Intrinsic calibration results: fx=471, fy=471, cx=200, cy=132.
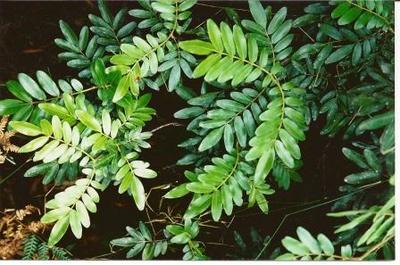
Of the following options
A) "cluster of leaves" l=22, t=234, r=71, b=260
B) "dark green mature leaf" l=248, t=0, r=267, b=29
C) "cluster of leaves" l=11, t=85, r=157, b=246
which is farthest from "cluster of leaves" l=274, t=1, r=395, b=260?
"cluster of leaves" l=22, t=234, r=71, b=260

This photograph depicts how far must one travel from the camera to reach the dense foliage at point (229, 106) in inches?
51.9

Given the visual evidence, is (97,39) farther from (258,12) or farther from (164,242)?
(164,242)

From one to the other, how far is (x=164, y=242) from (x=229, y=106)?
51cm

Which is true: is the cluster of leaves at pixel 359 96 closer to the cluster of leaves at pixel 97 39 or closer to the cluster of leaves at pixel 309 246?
the cluster of leaves at pixel 309 246

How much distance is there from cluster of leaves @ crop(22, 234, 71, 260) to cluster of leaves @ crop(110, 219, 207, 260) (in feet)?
0.57

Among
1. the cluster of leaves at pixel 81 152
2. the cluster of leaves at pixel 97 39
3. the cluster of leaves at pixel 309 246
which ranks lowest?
the cluster of leaves at pixel 309 246

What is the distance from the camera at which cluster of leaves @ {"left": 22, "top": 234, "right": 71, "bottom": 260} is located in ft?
5.06

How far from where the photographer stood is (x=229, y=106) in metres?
1.40

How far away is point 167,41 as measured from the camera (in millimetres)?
1428

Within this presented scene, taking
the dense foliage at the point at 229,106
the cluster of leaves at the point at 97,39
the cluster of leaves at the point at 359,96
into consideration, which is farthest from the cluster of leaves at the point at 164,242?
the cluster of leaves at the point at 97,39

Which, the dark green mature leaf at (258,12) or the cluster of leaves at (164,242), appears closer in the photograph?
the dark green mature leaf at (258,12)

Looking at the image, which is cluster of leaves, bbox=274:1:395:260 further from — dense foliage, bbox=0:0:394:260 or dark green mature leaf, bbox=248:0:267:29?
dark green mature leaf, bbox=248:0:267:29

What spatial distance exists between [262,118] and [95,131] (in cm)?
52

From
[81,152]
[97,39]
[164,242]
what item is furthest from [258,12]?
[164,242]
